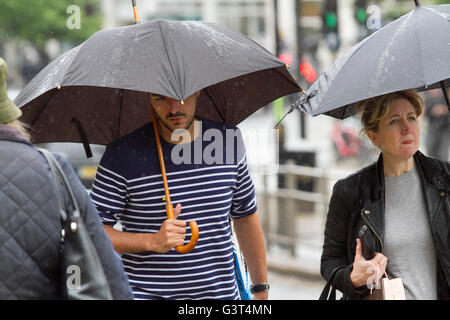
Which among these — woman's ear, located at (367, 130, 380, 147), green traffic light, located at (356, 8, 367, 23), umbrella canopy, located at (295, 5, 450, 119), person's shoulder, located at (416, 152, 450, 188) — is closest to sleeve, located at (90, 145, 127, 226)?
umbrella canopy, located at (295, 5, 450, 119)

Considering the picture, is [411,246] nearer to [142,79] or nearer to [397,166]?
[397,166]

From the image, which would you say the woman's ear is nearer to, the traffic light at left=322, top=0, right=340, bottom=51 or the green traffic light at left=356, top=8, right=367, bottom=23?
the traffic light at left=322, top=0, right=340, bottom=51

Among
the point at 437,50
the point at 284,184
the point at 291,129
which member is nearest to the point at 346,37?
the point at 291,129

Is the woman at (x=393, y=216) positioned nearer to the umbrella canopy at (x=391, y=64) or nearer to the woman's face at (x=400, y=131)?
the woman's face at (x=400, y=131)

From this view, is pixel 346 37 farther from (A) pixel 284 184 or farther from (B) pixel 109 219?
(B) pixel 109 219

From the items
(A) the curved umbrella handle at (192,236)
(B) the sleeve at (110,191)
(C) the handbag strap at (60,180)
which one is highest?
(C) the handbag strap at (60,180)

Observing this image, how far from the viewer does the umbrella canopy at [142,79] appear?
3.76 m

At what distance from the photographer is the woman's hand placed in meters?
3.68

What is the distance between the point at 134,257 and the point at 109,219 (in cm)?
20

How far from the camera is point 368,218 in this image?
3.83 meters

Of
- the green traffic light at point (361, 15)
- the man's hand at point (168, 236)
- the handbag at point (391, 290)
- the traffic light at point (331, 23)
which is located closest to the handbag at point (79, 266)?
the man's hand at point (168, 236)

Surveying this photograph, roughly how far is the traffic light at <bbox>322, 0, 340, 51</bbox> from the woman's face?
11116 millimetres

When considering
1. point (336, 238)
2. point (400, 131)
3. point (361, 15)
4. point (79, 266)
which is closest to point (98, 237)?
point (79, 266)

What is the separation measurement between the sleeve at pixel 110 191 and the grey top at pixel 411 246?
3.78ft
